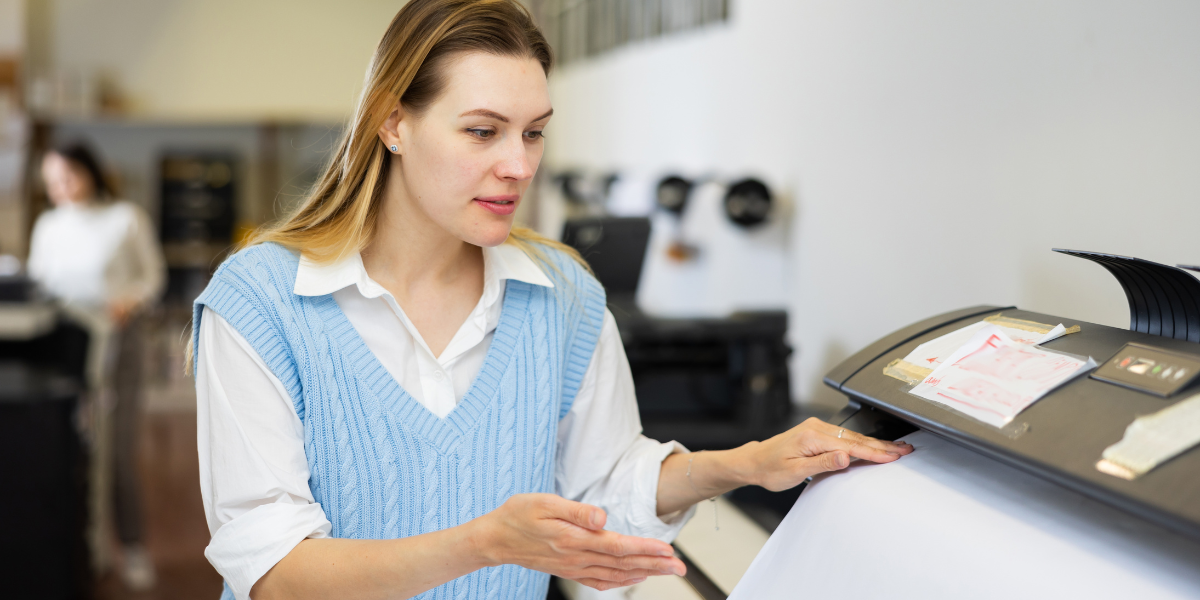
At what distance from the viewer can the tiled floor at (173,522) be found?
10.6 feet

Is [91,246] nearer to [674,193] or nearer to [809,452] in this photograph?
[674,193]

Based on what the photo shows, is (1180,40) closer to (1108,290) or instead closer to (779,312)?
(1108,290)

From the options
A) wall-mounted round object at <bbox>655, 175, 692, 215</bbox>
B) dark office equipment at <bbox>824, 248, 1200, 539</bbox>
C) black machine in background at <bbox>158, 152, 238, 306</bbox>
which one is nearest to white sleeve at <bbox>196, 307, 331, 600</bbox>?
dark office equipment at <bbox>824, 248, 1200, 539</bbox>

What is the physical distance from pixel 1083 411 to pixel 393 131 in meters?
0.91

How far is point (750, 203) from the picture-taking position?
9.10 feet

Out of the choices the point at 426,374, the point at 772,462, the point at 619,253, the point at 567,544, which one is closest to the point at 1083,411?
the point at 772,462

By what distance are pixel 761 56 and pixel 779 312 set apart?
953 millimetres

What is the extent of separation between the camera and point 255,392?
114 cm

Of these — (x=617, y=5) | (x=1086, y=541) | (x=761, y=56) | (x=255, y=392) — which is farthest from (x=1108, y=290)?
(x=617, y=5)

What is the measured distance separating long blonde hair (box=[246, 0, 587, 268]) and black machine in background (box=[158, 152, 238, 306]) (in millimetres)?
5891

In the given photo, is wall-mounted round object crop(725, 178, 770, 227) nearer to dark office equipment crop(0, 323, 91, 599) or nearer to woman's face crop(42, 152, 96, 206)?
dark office equipment crop(0, 323, 91, 599)

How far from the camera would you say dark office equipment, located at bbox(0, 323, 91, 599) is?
276 cm

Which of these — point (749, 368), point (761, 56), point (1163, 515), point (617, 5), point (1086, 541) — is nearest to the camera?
point (1163, 515)

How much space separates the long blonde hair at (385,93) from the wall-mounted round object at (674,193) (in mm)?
2031
